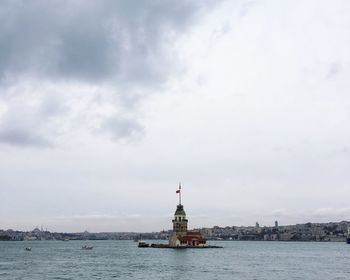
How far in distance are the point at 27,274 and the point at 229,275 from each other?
94.8 feet

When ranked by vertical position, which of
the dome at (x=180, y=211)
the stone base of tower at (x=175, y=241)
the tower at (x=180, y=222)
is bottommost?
A: the stone base of tower at (x=175, y=241)

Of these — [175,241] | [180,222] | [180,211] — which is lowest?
[175,241]

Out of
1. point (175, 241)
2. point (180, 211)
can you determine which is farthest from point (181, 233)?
point (180, 211)

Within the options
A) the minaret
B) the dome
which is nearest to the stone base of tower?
the minaret

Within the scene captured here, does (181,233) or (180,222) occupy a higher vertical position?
(180,222)

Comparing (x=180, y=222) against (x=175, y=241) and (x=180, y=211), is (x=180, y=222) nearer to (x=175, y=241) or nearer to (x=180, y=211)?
(x=180, y=211)

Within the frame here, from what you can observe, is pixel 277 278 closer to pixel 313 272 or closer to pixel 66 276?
pixel 313 272

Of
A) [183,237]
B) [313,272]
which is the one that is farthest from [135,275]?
[183,237]

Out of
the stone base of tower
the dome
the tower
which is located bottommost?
the stone base of tower

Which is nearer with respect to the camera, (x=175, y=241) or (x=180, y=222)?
(x=180, y=222)

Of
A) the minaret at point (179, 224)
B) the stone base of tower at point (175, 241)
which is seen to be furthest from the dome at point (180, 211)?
the stone base of tower at point (175, 241)

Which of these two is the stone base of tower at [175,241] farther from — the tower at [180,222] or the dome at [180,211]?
the dome at [180,211]

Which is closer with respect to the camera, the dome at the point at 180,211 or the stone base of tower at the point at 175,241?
the dome at the point at 180,211

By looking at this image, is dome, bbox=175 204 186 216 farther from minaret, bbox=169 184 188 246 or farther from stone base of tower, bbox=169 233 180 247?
stone base of tower, bbox=169 233 180 247
